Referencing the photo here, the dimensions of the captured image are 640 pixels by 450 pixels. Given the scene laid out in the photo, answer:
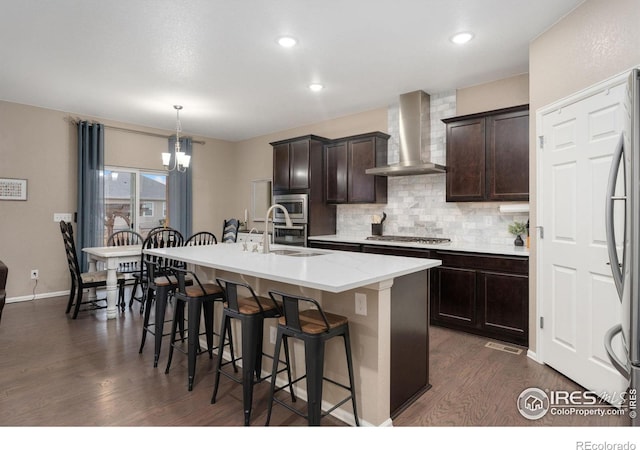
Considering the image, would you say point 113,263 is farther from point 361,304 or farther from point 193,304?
point 361,304

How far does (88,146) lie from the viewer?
18.1ft

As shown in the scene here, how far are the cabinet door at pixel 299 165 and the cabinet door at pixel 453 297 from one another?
2388 millimetres

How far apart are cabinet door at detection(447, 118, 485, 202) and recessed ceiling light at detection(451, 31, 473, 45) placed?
940 mm

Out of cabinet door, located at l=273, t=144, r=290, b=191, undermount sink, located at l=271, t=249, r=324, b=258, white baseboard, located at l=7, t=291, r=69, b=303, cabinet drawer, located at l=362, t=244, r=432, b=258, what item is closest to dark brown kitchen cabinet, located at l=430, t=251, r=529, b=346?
cabinet drawer, located at l=362, t=244, r=432, b=258

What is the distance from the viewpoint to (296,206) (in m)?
5.52

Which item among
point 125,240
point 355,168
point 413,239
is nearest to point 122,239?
point 125,240

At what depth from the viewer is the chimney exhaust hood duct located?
4586 millimetres

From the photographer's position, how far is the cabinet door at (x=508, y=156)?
3613mm

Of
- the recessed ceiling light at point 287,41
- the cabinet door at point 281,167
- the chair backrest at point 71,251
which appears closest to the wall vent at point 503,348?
the recessed ceiling light at point 287,41

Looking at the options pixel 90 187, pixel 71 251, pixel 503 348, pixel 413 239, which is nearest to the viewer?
pixel 503 348

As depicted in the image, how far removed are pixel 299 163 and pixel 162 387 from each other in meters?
3.70

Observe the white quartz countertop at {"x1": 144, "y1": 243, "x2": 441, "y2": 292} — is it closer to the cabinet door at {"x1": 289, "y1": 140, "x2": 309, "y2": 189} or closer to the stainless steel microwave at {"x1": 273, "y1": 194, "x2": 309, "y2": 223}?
the stainless steel microwave at {"x1": 273, "y1": 194, "x2": 309, "y2": 223}

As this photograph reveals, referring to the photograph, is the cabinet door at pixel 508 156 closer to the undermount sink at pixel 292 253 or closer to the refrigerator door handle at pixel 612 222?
the undermount sink at pixel 292 253
